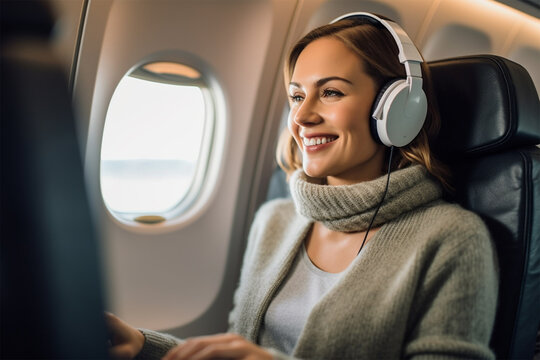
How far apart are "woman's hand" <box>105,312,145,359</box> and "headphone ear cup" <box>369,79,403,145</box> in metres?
0.86

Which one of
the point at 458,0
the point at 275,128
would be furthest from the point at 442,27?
the point at 275,128

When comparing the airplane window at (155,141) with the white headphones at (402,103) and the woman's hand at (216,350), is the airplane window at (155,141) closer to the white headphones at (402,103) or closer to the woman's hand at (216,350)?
the white headphones at (402,103)

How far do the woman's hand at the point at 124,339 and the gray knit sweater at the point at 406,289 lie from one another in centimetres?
5

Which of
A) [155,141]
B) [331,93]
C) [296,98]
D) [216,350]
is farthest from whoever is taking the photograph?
[155,141]

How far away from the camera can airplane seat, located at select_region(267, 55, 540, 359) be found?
1.17 m

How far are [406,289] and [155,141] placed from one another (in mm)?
1425

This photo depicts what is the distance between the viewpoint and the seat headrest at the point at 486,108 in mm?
1219

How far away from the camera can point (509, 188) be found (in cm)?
121

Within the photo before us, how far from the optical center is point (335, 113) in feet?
4.26

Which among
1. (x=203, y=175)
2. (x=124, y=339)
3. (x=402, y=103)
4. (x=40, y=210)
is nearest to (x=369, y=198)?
(x=402, y=103)

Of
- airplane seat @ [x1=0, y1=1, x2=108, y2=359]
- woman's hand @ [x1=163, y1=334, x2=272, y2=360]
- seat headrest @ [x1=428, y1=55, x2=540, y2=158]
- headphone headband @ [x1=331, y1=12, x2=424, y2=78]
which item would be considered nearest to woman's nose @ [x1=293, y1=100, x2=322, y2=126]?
headphone headband @ [x1=331, y1=12, x2=424, y2=78]

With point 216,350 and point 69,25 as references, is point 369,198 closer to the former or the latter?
point 216,350

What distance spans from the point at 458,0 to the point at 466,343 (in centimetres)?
222

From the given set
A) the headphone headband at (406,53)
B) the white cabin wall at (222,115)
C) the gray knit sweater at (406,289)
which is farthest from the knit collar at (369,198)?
the white cabin wall at (222,115)
